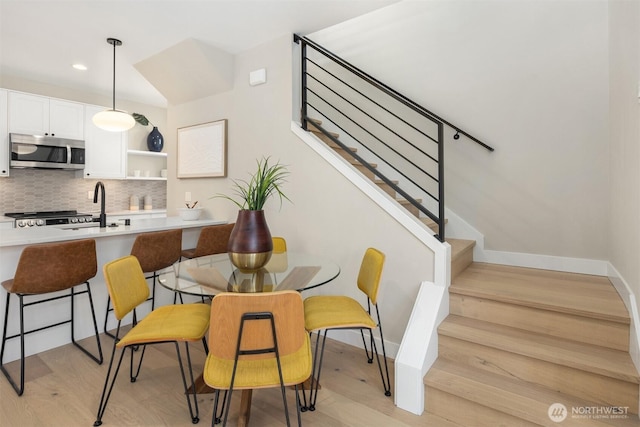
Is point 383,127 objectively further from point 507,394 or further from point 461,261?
point 507,394

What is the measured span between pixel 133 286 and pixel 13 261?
131 centimetres

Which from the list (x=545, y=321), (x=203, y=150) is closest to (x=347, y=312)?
(x=545, y=321)

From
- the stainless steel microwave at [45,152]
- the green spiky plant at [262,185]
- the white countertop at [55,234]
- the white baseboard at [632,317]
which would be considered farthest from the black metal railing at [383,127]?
the stainless steel microwave at [45,152]

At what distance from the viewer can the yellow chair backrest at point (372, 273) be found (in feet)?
6.58

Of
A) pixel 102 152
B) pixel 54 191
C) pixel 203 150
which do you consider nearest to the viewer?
pixel 203 150

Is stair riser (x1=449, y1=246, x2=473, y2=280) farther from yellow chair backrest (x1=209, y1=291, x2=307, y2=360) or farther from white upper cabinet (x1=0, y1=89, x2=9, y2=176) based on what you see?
white upper cabinet (x1=0, y1=89, x2=9, y2=176)

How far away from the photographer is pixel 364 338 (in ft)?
8.74

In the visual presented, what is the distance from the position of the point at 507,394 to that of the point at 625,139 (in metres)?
1.68

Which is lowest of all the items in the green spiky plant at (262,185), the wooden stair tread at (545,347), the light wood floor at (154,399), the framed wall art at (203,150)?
the light wood floor at (154,399)

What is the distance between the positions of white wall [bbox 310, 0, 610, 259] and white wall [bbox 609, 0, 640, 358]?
0.62 feet

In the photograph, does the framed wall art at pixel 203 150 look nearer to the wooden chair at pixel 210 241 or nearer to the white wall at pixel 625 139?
the wooden chair at pixel 210 241

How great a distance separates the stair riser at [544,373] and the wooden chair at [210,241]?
206 centimetres

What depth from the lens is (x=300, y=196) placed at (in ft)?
10.1

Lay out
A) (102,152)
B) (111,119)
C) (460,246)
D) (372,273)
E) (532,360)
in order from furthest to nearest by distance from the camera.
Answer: (102,152) < (111,119) < (460,246) < (372,273) < (532,360)
